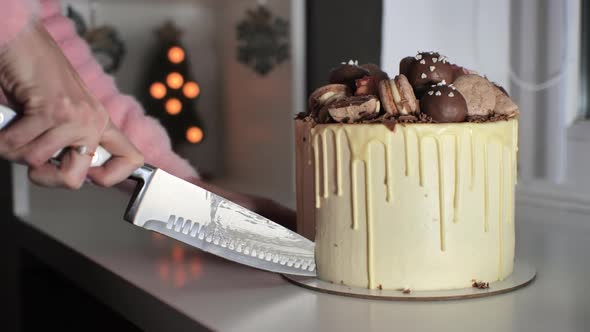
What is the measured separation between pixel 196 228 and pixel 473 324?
31 cm

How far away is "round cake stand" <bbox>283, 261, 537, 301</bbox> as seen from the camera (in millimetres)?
879

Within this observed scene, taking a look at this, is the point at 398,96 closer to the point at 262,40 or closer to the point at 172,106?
the point at 262,40

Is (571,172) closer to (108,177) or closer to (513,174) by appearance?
(513,174)

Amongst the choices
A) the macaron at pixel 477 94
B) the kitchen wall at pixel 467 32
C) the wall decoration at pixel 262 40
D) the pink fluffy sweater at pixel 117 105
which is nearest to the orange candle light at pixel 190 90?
the wall decoration at pixel 262 40

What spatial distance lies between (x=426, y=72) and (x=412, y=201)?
0.49ft

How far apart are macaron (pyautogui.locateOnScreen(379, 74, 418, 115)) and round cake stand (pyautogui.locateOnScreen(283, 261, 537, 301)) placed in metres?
0.20

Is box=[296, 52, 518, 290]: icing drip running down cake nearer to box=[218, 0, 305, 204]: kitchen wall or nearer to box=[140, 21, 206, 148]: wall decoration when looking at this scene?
box=[218, 0, 305, 204]: kitchen wall

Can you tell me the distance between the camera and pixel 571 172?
1.42m

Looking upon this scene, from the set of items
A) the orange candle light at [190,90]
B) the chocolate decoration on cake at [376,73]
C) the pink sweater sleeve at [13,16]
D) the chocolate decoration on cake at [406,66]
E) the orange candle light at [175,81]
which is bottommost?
the orange candle light at [190,90]

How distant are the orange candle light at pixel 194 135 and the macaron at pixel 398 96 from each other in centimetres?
130

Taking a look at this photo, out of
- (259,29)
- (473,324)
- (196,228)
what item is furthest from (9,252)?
(473,324)

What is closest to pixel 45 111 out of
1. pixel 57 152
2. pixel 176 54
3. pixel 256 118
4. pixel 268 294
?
pixel 57 152

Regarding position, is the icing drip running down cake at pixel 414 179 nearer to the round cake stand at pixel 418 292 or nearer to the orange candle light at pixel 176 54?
the round cake stand at pixel 418 292

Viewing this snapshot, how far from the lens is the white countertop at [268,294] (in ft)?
2.64
